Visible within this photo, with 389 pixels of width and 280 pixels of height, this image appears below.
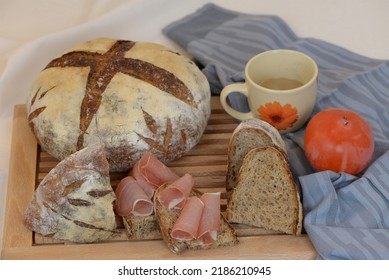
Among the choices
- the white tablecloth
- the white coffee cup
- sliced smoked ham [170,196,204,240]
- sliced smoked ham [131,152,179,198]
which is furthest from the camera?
the white tablecloth

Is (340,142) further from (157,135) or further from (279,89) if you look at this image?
(157,135)

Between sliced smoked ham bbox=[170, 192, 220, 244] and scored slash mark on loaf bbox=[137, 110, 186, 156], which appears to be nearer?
sliced smoked ham bbox=[170, 192, 220, 244]

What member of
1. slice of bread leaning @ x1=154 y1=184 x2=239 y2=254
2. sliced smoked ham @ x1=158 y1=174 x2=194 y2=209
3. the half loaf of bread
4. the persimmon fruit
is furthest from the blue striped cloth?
the half loaf of bread

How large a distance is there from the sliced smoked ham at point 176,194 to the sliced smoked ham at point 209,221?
46 millimetres

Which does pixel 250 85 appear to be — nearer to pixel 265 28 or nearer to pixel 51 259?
pixel 265 28

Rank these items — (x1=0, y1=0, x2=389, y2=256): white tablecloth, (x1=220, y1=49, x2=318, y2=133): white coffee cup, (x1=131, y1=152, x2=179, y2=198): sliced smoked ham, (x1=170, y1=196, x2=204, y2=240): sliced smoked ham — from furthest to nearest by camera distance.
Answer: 1. (x1=0, y1=0, x2=389, y2=256): white tablecloth
2. (x1=220, y1=49, x2=318, y2=133): white coffee cup
3. (x1=131, y1=152, x2=179, y2=198): sliced smoked ham
4. (x1=170, y1=196, x2=204, y2=240): sliced smoked ham

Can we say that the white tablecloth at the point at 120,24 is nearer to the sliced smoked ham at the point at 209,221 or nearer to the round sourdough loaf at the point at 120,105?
the round sourdough loaf at the point at 120,105

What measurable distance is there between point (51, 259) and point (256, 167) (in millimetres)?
505

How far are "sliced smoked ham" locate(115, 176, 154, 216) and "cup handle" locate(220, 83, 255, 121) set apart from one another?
16.0 inches

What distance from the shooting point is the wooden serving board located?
1.61m

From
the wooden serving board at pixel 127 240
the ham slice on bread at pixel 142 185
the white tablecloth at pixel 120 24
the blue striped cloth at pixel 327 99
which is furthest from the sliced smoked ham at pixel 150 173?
the white tablecloth at pixel 120 24

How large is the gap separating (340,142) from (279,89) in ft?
1.05

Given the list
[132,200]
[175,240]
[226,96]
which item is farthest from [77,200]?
[226,96]

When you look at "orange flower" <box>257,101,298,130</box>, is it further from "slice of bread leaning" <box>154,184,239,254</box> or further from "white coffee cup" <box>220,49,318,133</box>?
"slice of bread leaning" <box>154,184,239,254</box>
